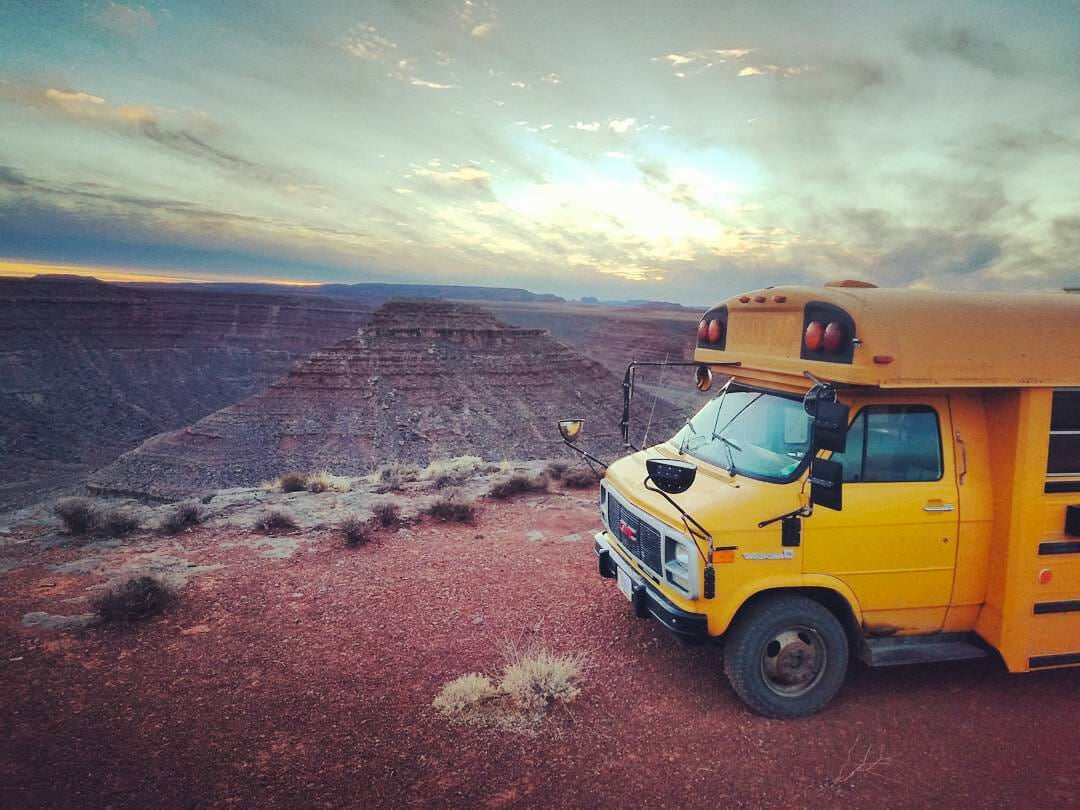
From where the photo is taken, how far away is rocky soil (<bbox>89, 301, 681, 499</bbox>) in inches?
1369

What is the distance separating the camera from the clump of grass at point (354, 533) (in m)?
7.91

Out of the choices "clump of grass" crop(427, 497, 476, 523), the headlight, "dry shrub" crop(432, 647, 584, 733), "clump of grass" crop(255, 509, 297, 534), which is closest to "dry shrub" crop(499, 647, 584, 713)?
"dry shrub" crop(432, 647, 584, 733)

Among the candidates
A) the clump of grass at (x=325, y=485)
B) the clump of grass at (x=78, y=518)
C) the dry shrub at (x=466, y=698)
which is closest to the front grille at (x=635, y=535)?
the dry shrub at (x=466, y=698)

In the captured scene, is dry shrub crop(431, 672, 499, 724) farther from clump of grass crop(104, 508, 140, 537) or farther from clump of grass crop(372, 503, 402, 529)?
clump of grass crop(104, 508, 140, 537)

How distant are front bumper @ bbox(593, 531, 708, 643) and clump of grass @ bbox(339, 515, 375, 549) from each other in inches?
163

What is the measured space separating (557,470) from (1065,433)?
358 inches

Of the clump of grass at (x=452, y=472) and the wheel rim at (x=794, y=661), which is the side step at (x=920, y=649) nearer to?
the wheel rim at (x=794, y=661)

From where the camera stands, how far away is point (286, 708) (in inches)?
168

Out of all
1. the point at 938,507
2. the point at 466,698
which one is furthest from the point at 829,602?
the point at 466,698

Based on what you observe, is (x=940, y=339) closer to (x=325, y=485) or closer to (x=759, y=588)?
(x=759, y=588)

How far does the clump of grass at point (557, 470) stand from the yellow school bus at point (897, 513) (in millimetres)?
7630

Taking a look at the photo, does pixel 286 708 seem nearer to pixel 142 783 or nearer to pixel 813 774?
pixel 142 783

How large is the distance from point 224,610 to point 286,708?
2.12 m

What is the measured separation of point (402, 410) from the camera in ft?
129
